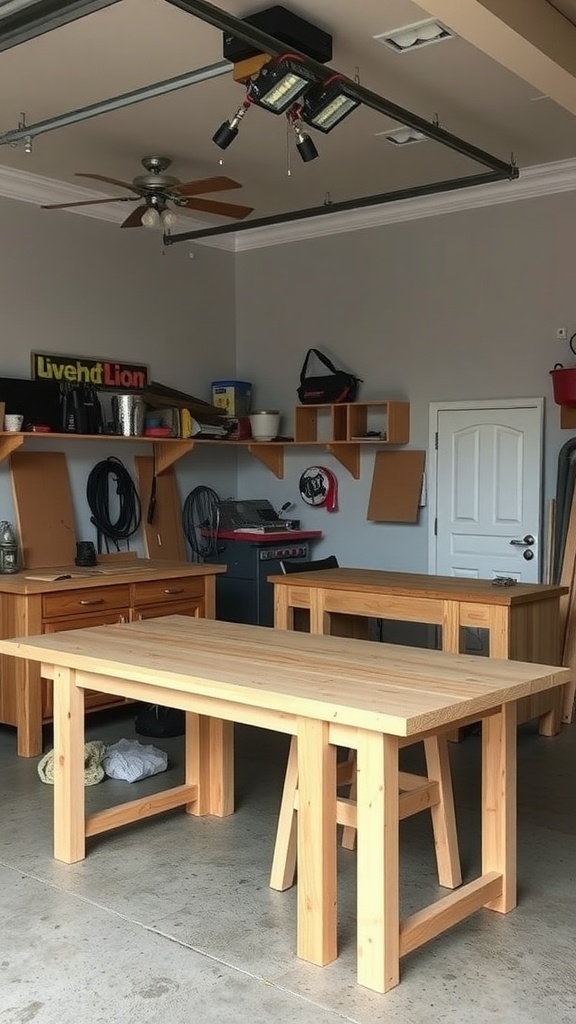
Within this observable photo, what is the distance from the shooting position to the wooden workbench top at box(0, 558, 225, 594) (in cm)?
549

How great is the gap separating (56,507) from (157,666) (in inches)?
135

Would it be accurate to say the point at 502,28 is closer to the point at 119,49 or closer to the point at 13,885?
the point at 119,49

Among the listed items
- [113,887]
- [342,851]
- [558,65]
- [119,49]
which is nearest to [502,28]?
[558,65]

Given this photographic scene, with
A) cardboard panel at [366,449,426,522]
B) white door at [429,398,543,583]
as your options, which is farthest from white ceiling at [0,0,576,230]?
cardboard panel at [366,449,426,522]

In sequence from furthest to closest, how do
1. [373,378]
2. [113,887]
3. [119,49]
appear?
[373,378]
[119,49]
[113,887]

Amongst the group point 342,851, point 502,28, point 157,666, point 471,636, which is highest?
point 502,28

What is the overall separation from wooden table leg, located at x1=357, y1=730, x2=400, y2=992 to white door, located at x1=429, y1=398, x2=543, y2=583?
3845mm

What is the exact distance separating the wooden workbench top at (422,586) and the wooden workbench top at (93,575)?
64cm

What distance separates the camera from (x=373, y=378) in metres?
7.34

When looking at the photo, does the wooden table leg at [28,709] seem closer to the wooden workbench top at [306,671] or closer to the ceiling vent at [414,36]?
the wooden workbench top at [306,671]

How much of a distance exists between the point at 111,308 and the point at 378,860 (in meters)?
5.10

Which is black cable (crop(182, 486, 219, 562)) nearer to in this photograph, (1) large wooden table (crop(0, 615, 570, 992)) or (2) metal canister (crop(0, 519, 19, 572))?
(2) metal canister (crop(0, 519, 19, 572))

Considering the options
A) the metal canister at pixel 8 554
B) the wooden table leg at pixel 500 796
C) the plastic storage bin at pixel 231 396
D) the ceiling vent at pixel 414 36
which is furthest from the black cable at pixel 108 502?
the wooden table leg at pixel 500 796

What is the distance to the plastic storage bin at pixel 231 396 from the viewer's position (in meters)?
7.72
